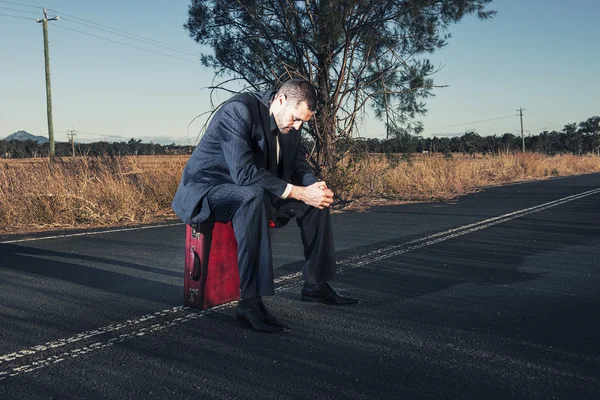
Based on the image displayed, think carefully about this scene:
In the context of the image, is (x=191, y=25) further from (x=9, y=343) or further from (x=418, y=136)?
(x=9, y=343)

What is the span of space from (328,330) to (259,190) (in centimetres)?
97

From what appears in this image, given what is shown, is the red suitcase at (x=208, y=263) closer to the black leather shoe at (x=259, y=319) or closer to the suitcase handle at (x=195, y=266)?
the suitcase handle at (x=195, y=266)

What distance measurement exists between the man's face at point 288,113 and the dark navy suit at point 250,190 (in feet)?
0.19

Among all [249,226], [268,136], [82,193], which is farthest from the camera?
[82,193]

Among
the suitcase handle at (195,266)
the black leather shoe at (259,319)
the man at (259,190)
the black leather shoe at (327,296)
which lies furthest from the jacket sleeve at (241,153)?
the black leather shoe at (327,296)

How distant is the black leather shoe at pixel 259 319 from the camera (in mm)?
3744

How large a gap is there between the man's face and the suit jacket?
2.9 inches

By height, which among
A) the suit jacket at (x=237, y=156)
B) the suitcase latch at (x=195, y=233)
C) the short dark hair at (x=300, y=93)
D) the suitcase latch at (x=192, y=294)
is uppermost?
the short dark hair at (x=300, y=93)

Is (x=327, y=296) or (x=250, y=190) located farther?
(x=327, y=296)

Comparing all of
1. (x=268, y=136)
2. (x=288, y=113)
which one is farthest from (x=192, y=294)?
(x=288, y=113)

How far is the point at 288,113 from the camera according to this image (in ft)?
13.3

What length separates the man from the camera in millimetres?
3902

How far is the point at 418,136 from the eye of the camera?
13820mm

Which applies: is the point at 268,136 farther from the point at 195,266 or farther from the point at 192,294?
the point at 192,294
